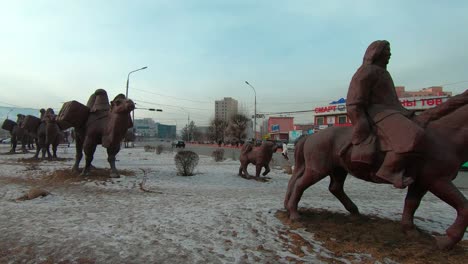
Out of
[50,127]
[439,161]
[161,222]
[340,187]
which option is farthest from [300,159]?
[50,127]

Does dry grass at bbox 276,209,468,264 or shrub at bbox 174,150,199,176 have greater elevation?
shrub at bbox 174,150,199,176

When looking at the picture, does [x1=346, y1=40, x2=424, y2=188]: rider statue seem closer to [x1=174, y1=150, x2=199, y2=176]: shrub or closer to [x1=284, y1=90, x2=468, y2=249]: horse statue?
[x1=284, y1=90, x2=468, y2=249]: horse statue

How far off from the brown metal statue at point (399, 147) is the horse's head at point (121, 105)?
23.3ft

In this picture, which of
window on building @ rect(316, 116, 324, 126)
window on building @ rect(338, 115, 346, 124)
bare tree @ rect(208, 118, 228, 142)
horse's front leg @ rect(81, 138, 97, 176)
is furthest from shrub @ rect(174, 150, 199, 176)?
bare tree @ rect(208, 118, 228, 142)

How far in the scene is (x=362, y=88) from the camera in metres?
4.77

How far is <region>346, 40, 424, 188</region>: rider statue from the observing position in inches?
165

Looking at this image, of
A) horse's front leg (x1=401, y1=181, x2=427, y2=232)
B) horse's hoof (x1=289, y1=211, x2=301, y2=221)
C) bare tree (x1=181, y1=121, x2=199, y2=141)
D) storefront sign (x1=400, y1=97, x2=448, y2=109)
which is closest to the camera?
horse's front leg (x1=401, y1=181, x2=427, y2=232)

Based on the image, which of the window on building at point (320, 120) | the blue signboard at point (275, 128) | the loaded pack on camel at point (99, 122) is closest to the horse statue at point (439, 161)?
the loaded pack on camel at point (99, 122)

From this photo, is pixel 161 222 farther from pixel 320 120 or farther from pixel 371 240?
pixel 320 120

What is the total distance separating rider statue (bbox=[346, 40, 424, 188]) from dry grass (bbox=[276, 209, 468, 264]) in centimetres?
90

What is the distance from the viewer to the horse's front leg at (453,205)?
3969 millimetres

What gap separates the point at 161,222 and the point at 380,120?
3922mm

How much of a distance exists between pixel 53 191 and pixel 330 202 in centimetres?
733

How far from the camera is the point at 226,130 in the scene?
7381cm
